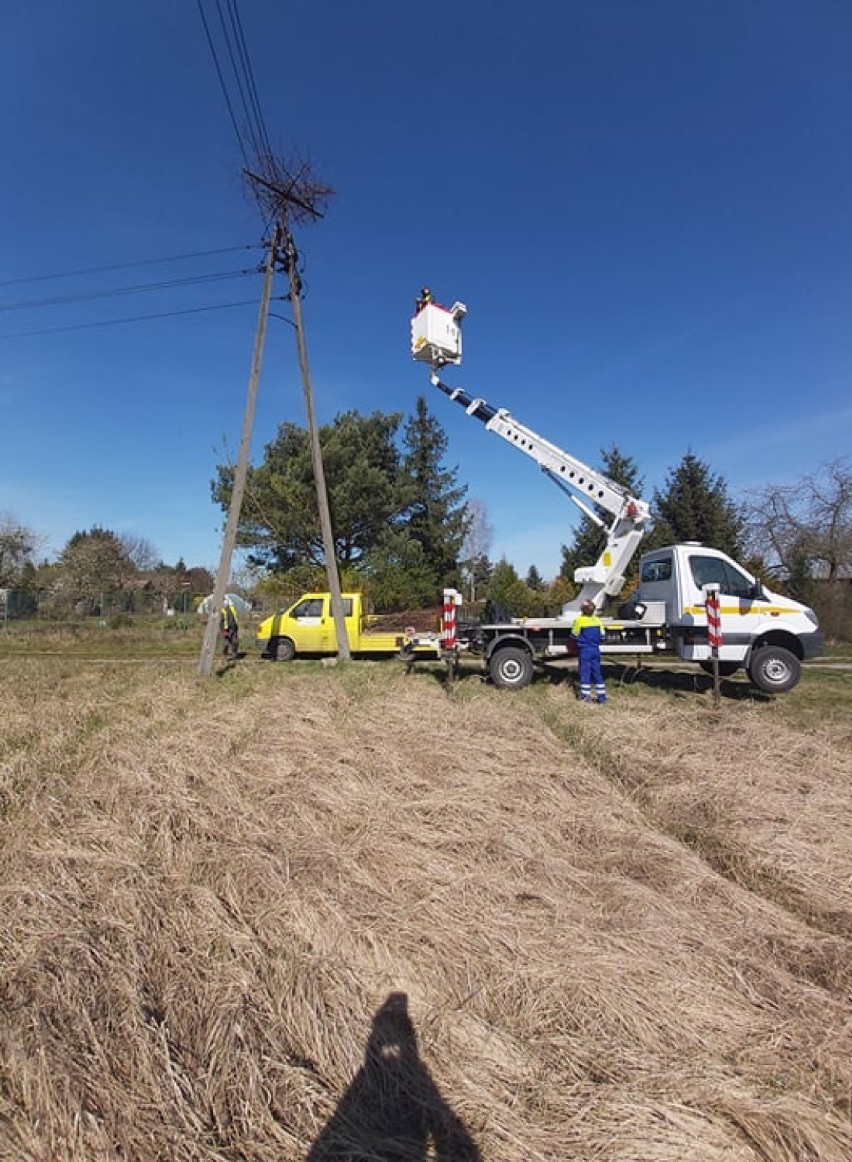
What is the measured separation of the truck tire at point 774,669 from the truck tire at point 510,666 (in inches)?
144

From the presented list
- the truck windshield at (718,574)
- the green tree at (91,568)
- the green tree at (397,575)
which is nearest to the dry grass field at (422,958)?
the truck windshield at (718,574)

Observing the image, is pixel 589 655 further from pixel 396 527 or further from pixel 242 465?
pixel 396 527

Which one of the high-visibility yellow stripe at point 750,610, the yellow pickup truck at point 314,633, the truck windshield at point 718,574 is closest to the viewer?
the high-visibility yellow stripe at point 750,610

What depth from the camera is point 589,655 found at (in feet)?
30.1

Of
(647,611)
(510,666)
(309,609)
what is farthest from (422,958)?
(309,609)

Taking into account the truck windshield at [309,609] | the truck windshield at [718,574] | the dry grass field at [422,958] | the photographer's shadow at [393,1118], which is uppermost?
the truck windshield at [718,574]

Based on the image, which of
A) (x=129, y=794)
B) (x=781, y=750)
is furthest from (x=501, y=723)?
(x=129, y=794)

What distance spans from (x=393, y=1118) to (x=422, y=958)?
0.69 metres

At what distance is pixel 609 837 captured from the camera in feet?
12.5

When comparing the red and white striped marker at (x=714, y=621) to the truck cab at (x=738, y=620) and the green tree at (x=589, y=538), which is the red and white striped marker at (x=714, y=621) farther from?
the green tree at (x=589, y=538)

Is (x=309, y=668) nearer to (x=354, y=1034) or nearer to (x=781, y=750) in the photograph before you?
(x=781, y=750)

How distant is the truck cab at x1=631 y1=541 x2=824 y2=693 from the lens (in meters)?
9.59

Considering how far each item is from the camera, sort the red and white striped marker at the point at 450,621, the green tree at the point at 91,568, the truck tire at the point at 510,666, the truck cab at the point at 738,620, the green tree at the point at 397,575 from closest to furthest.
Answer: the red and white striped marker at the point at 450,621 < the truck cab at the point at 738,620 < the truck tire at the point at 510,666 < the green tree at the point at 397,575 < the green tree at the point at 91,568

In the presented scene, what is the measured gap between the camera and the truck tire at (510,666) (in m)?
10.3
